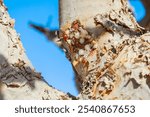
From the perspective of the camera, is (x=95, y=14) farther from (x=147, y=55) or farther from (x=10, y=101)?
(x=10, y=101)

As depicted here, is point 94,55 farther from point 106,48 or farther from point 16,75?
point 16,75

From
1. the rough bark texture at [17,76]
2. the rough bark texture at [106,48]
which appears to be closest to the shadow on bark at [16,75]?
the rough bark texture at [17,76]

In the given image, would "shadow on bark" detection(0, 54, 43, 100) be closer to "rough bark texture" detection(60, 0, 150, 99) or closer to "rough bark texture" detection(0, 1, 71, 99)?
"rough bark texture" detection(0, 1, 71, 99)

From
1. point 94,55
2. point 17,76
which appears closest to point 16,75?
point 17,76

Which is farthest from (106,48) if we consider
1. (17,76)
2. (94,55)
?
(17,76)

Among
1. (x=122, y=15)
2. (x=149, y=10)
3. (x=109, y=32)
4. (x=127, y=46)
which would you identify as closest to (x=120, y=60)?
(x=127, y=46)

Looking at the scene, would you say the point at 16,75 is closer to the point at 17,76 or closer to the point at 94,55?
the point at 17,76

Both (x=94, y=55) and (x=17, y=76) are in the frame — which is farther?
(x=94, y=55)

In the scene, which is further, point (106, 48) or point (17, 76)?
point (106, 48)
